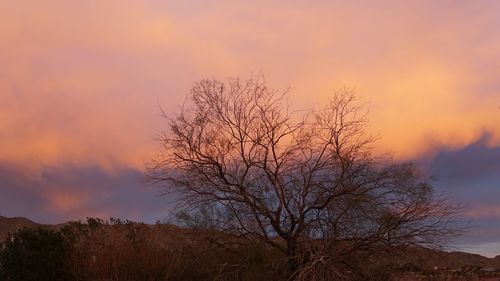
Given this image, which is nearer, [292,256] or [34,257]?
[292,256]

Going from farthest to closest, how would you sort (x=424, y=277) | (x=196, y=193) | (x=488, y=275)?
(x=488, y=275)
(x=424, y=277)
(x=196, y=193)

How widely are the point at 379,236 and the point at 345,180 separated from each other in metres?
2.23

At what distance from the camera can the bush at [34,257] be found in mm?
23781

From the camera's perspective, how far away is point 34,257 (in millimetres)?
24094

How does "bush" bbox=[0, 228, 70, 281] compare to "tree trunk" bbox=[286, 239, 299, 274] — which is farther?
"bush" bbox=[0, 228, 70, 281]

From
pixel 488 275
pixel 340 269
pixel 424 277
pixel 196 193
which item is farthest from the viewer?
pixel 488 275

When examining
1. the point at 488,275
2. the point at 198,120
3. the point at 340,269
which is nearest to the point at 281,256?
the point at 340,269

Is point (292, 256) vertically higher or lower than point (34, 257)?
lower

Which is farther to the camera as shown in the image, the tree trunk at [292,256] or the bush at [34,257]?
the bush at [34,257]

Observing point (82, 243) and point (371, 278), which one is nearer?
point (371, 278)

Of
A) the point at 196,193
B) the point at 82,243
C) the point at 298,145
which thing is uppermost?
the point at 298,145

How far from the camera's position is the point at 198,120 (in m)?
24.4

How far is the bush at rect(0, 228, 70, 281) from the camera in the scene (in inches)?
936

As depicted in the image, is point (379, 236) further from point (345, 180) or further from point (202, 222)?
point (202, 222)
